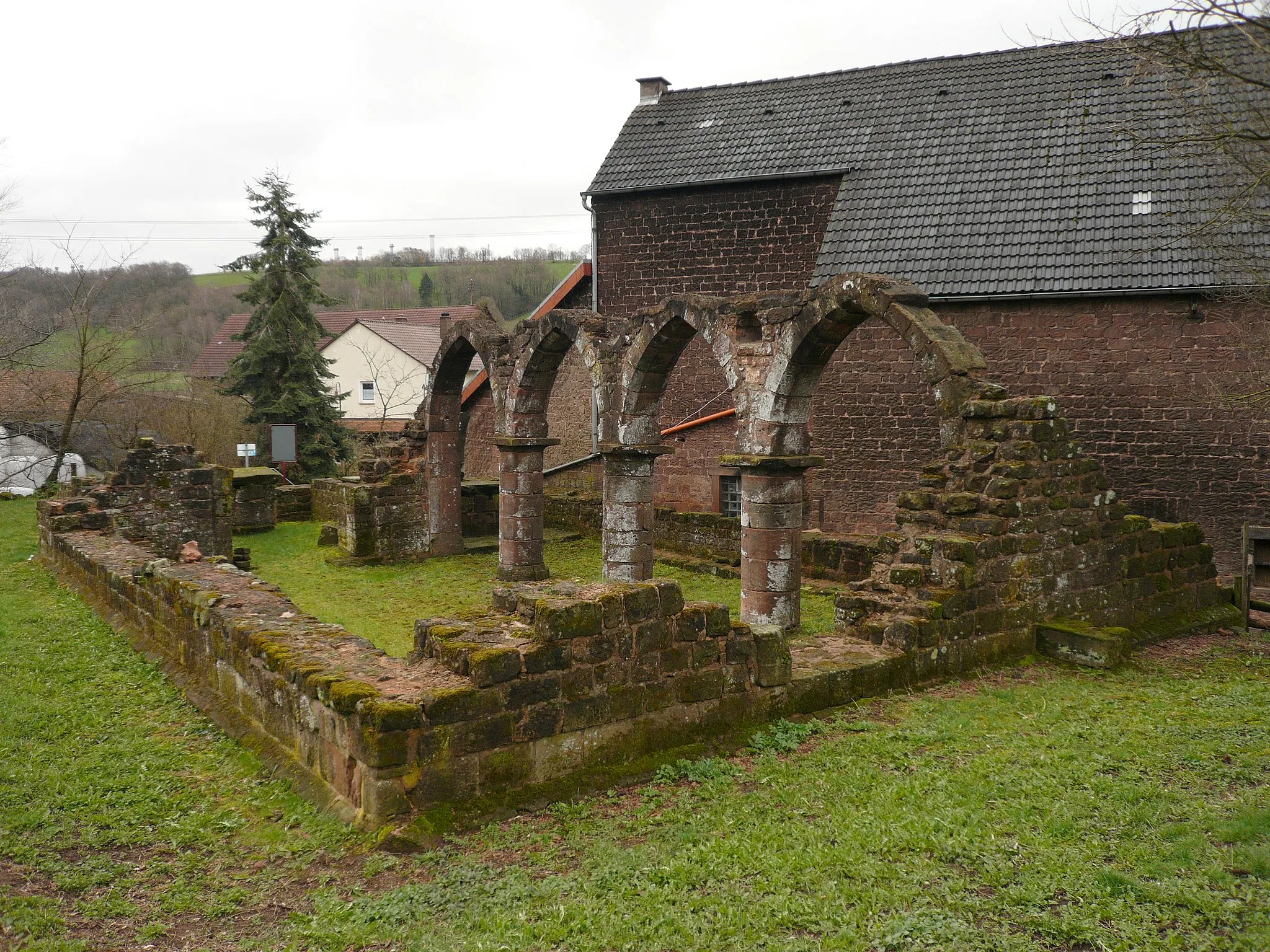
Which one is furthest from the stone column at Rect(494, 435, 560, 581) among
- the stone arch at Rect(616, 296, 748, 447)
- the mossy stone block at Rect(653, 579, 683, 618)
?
the mossy stone block at Rect(653, 579, 683, 618)

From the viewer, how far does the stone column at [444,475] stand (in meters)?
17.2

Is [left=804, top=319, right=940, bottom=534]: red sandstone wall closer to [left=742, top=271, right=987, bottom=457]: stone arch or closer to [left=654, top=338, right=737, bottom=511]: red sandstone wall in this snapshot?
[left=654, top=338, right=737, bottom=511]: red sandstone wall

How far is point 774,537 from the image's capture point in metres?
11.2

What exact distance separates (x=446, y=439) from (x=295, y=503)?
6.45 metres

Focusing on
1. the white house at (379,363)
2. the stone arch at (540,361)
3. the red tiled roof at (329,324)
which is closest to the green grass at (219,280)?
the red tiled roof at (329,324)

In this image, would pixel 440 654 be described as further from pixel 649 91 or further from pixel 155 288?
pixel 155 288

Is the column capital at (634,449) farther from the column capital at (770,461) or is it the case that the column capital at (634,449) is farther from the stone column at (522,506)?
the stone column at (522,506)

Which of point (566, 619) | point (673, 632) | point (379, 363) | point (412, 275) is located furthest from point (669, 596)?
point (412, 275)

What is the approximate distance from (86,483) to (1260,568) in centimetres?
1598

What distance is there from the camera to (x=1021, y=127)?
1744 centimetres

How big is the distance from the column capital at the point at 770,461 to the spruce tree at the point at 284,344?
66.3ft

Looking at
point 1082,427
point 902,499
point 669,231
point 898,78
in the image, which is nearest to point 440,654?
point 902,499

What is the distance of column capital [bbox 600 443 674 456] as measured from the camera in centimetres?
1317

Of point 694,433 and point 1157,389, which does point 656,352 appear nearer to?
point 694,433
